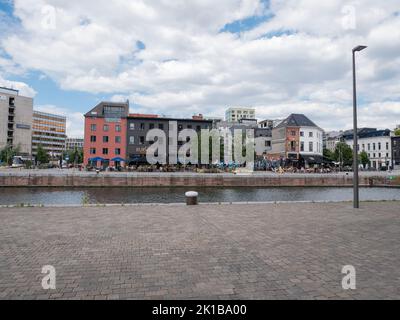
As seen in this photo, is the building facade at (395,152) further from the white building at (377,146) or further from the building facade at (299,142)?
the building facade at (299,142)

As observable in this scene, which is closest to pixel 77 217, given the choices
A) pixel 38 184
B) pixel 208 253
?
pixel 208 253

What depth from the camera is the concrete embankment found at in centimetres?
3691

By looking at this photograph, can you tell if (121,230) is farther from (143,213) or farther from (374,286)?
(374,286)

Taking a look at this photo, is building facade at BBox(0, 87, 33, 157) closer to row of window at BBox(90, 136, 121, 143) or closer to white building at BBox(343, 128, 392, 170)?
row of window at BBox(90, 136, 121, 143)

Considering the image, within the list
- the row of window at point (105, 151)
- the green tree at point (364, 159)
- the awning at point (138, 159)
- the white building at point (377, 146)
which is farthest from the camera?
the green tree at point (364, 159)

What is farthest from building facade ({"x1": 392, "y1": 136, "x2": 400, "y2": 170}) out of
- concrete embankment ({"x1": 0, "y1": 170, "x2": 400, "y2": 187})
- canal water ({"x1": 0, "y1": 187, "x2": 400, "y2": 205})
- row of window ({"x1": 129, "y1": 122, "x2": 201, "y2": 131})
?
row of window ({"x1": 129, "y1": 122, "x2": 201, "y2": 131})

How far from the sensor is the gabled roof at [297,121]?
2571 inches

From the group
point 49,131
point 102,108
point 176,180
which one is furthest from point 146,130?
point 49,131

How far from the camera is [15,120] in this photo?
312 ft

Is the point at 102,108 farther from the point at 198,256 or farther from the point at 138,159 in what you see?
the point at 198,256

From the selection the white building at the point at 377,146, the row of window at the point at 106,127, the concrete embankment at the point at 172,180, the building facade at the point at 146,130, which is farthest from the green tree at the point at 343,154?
the row of window at the point at 106,127

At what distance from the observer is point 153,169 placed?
50344 mm
